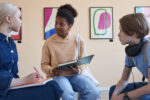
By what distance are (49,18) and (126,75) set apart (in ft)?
6.77

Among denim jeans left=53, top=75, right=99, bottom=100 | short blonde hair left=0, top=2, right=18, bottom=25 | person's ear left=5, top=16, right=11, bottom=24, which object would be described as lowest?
denim jeans left=53, top=75, right=99, bottom=100

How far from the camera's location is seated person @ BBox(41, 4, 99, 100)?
5.67 feet

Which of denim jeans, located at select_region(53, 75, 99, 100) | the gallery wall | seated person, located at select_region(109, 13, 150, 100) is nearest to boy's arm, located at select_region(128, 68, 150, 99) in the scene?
seated person, located at select_region(109, 13, 150, 100)

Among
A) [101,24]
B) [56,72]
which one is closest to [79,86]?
[56,72]

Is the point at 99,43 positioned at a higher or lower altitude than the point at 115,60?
higher

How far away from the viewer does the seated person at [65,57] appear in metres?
1.73

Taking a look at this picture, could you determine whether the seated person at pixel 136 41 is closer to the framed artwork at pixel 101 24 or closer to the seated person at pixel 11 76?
the seated person at pixel 11 76

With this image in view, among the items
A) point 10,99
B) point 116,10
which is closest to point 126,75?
point 10,99

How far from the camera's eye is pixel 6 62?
4.02ft

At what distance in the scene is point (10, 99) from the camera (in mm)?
1137

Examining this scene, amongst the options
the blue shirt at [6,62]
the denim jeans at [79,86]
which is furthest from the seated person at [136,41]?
the blue shirt at [6,62]

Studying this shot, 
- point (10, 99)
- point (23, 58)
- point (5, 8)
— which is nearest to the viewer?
point (10, 99)

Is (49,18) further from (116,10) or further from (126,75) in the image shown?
(126,75)

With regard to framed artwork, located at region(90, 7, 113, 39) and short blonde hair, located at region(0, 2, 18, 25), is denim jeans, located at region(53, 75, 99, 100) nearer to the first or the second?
short blonde hair, located at region(0, 2, 18, 25)
